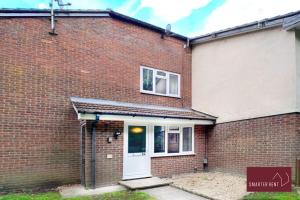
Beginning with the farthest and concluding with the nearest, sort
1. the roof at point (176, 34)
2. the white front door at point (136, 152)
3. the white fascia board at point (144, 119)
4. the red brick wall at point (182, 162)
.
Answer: the red brick wall at point (182, 162) < the white front door at point (136, 152) < the roof at point (176, 34) < the white fascia board at point (144, 119)

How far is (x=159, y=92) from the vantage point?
512 inches

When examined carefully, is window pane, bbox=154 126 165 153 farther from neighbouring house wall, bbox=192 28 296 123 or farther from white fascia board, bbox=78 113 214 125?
neighbouring house wall, bbox=192 28 296 123

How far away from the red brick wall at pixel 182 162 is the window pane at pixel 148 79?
309cm

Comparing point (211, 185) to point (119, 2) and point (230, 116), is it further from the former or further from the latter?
point (119, 2)

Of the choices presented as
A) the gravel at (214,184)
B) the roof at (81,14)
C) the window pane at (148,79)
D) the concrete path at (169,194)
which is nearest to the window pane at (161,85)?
the window pane at (148,79)

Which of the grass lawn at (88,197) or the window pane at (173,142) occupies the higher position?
the window pane at (173,142)

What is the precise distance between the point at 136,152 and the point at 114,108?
208 cm

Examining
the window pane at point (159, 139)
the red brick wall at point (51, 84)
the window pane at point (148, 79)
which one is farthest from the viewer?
the window pane at point (148, 79)

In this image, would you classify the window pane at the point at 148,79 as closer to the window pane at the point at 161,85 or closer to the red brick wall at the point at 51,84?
the window pane at the point at 161,85

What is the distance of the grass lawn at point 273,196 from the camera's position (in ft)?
25.4

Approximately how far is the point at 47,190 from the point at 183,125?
646cm

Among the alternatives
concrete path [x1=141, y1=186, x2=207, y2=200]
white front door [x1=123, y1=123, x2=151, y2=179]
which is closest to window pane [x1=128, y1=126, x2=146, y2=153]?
white front door [x1=123, y1=123, x2=151, y2=179]

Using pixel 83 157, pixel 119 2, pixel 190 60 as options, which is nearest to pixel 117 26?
pixel 119 2

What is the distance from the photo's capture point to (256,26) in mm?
11320
